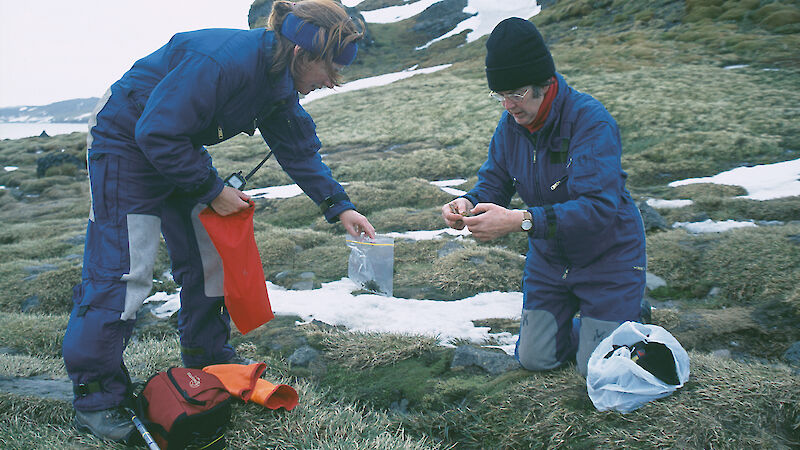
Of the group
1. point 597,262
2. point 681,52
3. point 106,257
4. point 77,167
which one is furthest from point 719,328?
point 681,52

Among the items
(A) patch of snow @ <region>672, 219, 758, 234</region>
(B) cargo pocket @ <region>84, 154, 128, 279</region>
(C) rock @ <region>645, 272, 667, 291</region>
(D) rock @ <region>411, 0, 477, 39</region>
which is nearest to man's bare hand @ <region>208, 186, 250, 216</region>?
(B) cargo pocket @ <region>84, 154, 128, 279</region>

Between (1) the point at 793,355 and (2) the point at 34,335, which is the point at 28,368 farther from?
(1) the point at 793,355

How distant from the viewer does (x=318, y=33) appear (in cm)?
318

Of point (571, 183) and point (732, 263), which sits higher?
point (571, 183)

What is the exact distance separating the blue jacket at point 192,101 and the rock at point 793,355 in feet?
14.8

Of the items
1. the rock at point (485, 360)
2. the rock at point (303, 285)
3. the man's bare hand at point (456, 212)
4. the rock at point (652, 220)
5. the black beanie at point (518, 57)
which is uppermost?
the black beanie at point (518, 57)

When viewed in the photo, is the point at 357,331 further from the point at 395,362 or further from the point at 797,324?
the point at 797,324

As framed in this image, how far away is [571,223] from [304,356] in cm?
264

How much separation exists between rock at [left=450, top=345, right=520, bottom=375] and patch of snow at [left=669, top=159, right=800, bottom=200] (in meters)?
8.30

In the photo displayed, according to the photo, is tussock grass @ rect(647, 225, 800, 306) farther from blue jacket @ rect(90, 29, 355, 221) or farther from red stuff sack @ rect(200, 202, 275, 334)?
blue jacket @ rect(90, 29, 355, 221)

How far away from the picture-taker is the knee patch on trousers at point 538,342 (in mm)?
Answer: 3883

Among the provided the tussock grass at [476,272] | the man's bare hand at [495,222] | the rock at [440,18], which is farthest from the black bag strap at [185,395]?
the rock at [440,18]

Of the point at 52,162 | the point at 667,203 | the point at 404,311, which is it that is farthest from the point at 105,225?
the point at 52,162

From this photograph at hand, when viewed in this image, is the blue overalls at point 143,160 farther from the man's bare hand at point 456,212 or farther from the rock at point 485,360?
the rock at point 485,360
